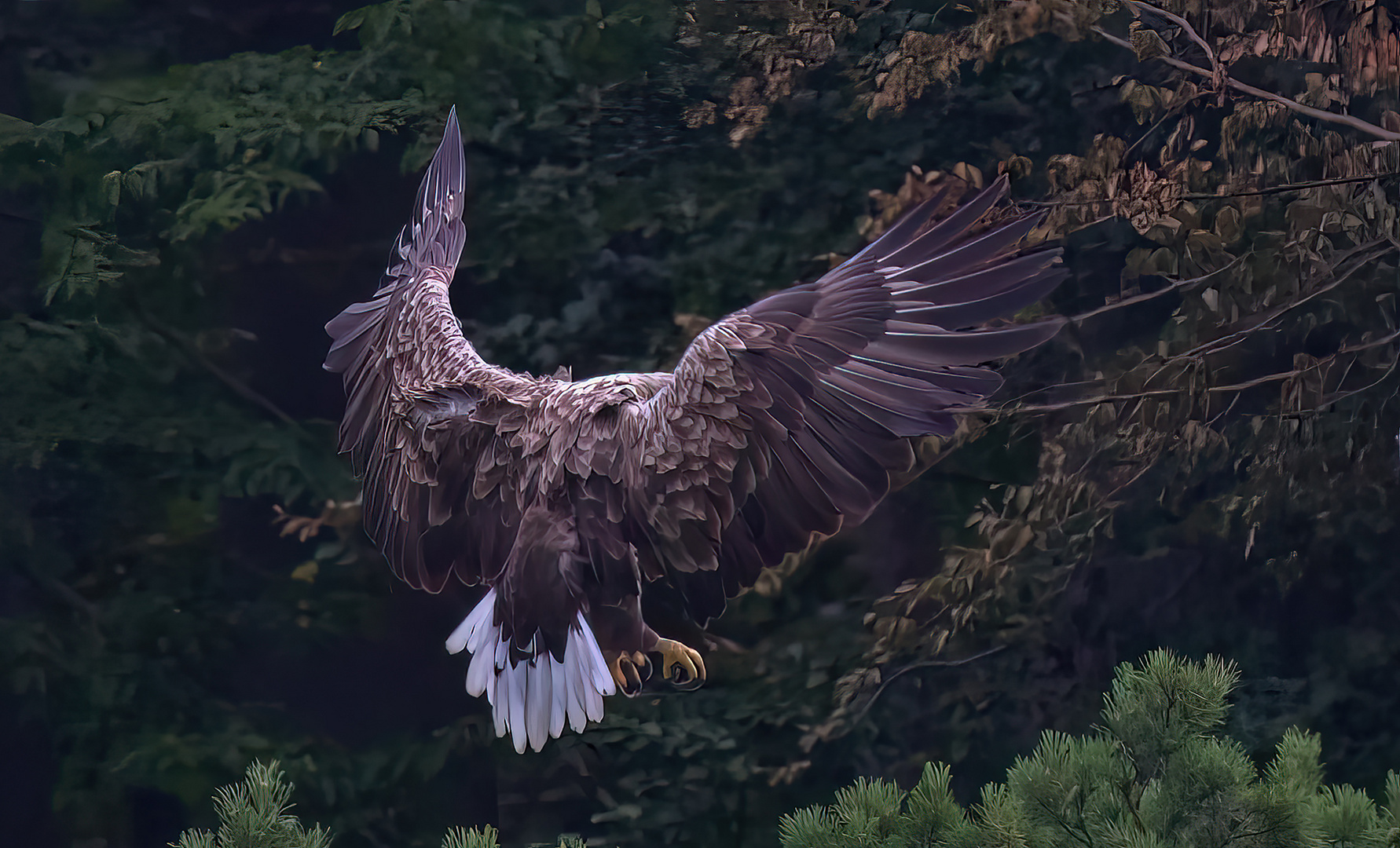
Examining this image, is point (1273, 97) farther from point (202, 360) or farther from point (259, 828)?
point (259, 828)

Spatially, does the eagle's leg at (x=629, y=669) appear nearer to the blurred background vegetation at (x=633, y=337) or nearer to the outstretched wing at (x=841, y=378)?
the blurred background vegetation at (x=633, y=337)

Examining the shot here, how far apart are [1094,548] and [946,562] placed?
0.30 metres

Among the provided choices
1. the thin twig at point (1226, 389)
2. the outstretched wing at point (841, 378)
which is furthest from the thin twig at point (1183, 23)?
the outstretched wing at point (841, 378)

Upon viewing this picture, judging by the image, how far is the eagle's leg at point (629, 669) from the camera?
181 centimetres

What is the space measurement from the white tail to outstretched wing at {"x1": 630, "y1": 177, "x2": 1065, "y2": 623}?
357 mm

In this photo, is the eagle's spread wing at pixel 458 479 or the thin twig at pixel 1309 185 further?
the thin twig at pixel 1309 185

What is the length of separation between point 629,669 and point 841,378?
0.78 meters

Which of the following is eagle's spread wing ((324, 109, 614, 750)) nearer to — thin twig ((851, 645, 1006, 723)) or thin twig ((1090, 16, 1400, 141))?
thin twig ((851, 645, 1006, 723))

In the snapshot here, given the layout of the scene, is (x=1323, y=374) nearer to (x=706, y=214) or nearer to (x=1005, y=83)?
(x=1005, y=83)

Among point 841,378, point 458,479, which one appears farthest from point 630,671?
point 841,378

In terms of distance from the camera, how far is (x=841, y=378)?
4.66ft

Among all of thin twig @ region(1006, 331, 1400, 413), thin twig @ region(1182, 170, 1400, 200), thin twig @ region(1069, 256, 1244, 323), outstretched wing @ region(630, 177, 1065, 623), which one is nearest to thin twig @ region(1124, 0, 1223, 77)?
thin twig @ region(1182, 170, 1400, 200)

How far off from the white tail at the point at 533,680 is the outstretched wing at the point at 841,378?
14.0 inches

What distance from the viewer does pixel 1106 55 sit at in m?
2.07
